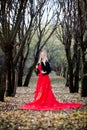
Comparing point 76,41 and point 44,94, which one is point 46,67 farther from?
point 76,41

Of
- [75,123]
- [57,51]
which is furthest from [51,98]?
[57,51]

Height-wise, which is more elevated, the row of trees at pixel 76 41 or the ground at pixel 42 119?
the row of trees at pixel 76 41

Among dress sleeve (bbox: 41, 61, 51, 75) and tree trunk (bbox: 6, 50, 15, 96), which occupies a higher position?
dress sleeve (bbox: 41, 61, 51, 75)

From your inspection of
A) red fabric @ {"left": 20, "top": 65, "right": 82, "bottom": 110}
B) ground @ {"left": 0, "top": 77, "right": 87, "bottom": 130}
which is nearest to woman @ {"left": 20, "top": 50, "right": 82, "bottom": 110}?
red fabric @ {"left": 20, "top": 65, "right": 82, "bottom": 110}

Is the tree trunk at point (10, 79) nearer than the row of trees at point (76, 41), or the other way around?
the tree trunk at point (10, 79)

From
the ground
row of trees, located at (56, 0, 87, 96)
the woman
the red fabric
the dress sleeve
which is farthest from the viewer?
row of trees, located at (56, 0, 87, 96)

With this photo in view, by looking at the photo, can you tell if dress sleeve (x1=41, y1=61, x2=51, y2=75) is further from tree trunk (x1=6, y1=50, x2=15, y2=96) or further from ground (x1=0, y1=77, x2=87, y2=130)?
tree trunk (x1=6, y1=50, x2=15, y2=96)

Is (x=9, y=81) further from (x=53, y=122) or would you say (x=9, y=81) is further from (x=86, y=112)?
(x=53, y=122)

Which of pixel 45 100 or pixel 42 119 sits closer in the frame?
pixel 42 119

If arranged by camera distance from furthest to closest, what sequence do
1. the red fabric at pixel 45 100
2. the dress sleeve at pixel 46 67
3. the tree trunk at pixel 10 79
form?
the tree trunk at pixel 10 79
the dress sleeve at pixel 46 67
the red fabric at pixel 45 100

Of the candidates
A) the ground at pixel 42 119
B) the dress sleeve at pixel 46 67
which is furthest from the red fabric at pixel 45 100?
the ground at pixel 42 119

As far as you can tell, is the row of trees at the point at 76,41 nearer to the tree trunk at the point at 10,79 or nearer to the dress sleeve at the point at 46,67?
the tree trunk at the point at 10,79

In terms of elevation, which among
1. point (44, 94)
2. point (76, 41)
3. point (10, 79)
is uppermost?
point (76, 41)

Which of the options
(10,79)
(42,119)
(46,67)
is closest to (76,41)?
(10,79)
